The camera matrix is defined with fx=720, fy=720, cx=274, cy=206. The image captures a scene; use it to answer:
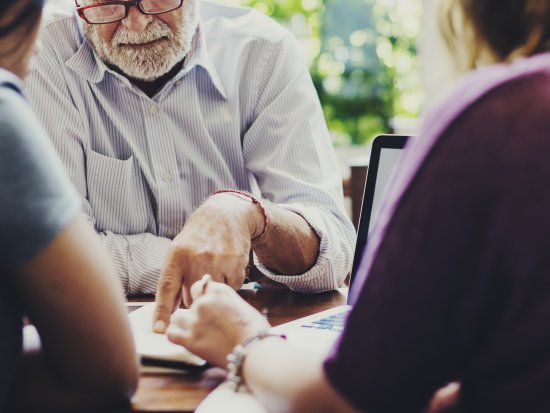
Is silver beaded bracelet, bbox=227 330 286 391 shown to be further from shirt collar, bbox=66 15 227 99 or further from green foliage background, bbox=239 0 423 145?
green foliage background, bbox=239 0 423 145

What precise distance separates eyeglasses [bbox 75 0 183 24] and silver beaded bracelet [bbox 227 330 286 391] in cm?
99

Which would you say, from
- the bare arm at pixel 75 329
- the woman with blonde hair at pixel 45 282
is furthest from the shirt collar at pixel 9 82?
the bare arm at pixel 75 329

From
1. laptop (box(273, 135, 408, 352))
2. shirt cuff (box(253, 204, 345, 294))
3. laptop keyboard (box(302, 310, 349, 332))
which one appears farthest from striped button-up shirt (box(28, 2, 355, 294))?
laptop keyboard (box(302, 310, 349, 332))

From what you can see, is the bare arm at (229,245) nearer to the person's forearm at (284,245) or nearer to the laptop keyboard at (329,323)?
the person's forearm at (284,245)

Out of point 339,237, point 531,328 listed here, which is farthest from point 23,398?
point 339,237

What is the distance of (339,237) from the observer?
57.4 inches

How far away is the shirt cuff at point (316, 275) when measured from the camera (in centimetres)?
133

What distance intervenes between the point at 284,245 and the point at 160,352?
46 centimetres

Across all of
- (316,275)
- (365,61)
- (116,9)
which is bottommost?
(365,61)

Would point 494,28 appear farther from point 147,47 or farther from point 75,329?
point 147,47

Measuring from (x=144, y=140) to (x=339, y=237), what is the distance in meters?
0.52

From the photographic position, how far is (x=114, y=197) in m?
1.61

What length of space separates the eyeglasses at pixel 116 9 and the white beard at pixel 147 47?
22mm

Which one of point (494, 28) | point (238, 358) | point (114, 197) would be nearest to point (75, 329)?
point (238, 358)
